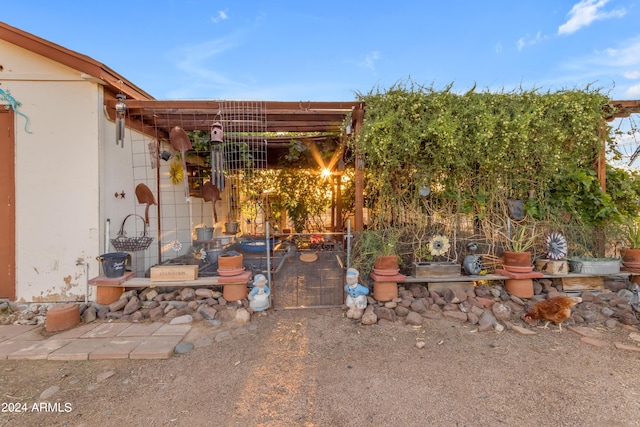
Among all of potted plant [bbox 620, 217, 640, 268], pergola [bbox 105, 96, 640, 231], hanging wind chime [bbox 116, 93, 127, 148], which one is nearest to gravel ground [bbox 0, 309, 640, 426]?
potted plant [bbox 620, 217, 640, 268]

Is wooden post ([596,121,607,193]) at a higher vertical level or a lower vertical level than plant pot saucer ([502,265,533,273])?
higher

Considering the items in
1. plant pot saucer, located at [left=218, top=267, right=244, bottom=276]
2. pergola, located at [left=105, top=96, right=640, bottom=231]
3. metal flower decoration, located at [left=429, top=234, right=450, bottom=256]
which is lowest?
plant pot saucer, located at [left=218, top=267, right=244, bottom=276]

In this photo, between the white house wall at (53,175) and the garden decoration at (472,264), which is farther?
the garden decoration at (472,264)

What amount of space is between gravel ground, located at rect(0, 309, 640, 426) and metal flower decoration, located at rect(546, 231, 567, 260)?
1078 mm

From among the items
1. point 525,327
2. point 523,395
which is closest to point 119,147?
point 523,395

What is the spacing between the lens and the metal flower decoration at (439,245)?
4.02 m

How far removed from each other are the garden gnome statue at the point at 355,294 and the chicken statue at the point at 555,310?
1.97m

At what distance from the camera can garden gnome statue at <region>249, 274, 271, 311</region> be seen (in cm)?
367

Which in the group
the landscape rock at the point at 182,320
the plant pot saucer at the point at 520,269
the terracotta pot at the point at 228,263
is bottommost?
the landscape rock at the point at 182,320

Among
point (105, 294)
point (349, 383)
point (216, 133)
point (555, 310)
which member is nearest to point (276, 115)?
point (216, 133)

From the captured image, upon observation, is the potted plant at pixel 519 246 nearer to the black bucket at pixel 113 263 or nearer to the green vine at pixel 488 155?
the green vine at pixel 488 155

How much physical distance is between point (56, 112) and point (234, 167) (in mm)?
2597

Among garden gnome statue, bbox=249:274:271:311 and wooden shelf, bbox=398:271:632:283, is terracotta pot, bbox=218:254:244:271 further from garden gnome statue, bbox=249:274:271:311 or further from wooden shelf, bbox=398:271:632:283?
wooden shelf, bbox=398:271:632:283

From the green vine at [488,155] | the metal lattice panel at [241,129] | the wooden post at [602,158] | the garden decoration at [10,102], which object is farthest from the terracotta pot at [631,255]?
the garden decoration at [10,102]
